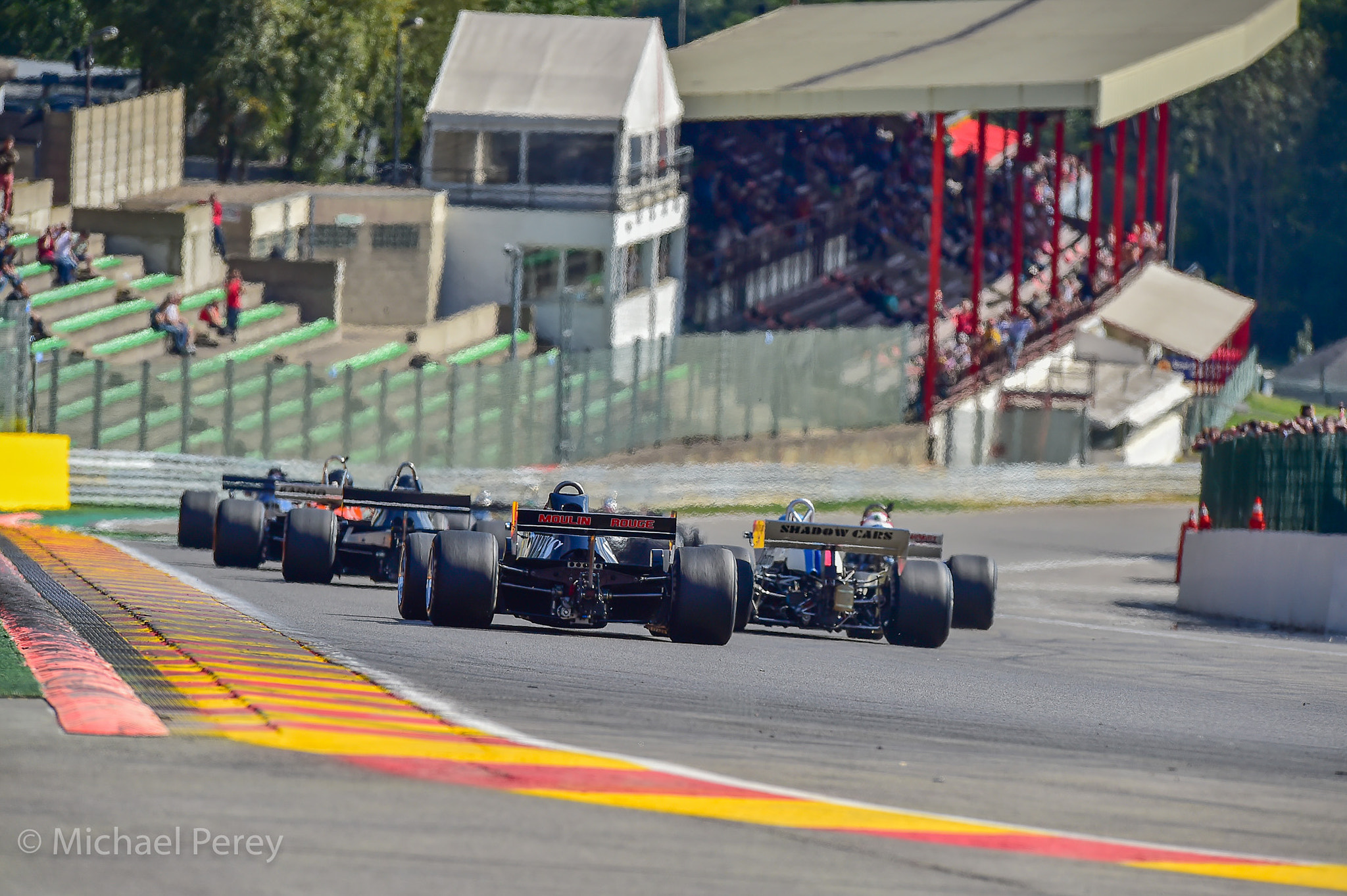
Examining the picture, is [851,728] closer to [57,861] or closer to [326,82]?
[57,861]

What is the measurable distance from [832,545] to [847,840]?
875 centimetres

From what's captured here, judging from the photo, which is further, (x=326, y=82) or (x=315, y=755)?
(x=326, y=82)

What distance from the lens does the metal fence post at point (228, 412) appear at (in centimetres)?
3069

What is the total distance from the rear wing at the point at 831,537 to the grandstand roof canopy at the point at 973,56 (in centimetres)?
3283

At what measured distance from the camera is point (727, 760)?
30.1 ft

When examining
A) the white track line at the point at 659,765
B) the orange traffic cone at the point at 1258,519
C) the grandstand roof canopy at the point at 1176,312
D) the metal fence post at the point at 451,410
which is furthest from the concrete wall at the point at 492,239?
the white track line at the point at 659,765

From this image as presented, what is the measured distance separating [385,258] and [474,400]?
1352 centimetres

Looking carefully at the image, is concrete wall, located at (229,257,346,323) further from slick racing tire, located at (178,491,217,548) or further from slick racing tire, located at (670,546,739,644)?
slick racing tire, located at (670,546,739,644)

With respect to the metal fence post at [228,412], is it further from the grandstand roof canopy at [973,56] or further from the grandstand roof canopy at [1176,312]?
the grandstand roof canopy at [1176,312]

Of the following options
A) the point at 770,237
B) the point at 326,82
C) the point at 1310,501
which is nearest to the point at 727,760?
the point at 1310,501

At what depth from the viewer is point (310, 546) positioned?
1909 cm

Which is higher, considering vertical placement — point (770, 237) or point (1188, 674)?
point (770, 237)

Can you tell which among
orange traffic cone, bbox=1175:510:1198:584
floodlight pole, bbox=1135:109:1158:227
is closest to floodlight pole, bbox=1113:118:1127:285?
floodlight pole, bbox=1135:109:1158:227

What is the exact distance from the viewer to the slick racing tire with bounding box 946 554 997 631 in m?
19.1
